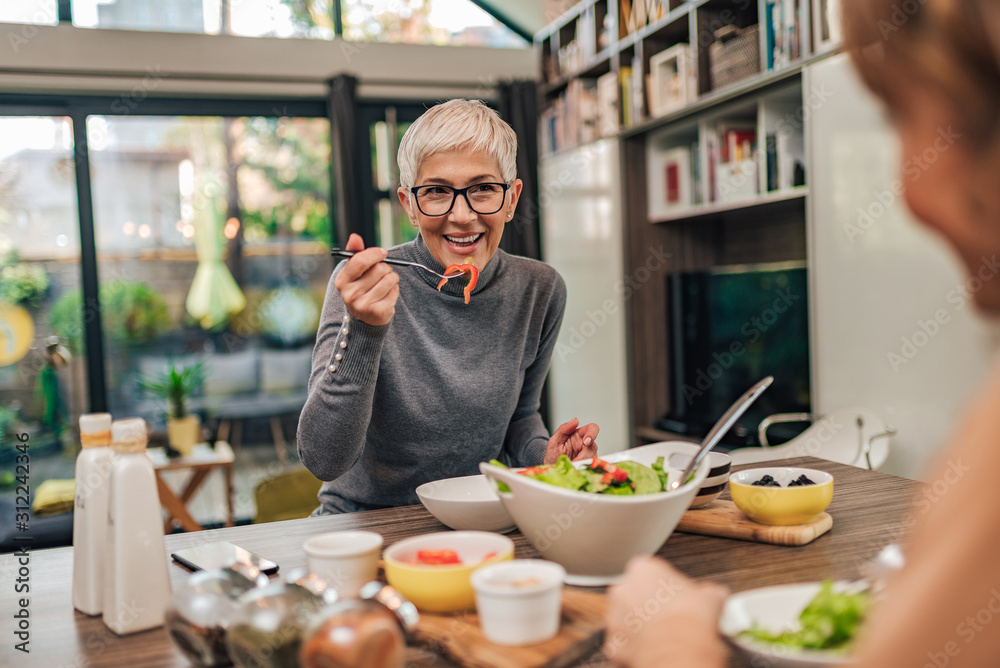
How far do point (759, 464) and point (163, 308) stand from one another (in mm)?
4096

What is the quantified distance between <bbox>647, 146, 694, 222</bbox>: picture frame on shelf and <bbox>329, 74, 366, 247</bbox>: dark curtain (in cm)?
171

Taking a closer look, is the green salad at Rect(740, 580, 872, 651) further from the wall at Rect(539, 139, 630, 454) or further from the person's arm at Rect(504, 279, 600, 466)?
the wall at Rect(539, 139, 630, 454)

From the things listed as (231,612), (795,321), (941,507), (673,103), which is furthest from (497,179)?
(673,103)

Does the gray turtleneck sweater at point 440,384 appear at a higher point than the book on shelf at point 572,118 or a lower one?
lower

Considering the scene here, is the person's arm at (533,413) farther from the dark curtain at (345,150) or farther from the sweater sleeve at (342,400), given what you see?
the dark curtain at (345,150)

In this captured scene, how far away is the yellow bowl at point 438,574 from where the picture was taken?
85cm

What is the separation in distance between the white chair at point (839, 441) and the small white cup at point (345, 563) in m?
1.95

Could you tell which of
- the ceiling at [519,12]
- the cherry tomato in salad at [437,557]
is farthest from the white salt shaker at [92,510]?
the ceiling at [519,12]

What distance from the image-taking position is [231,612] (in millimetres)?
753

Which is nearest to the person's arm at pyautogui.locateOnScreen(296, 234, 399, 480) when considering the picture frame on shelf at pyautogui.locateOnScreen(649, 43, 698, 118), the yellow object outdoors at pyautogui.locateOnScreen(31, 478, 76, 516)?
the yellow object outdoors at pyautogui.locateOnScreen(31, 478, 76, 516)

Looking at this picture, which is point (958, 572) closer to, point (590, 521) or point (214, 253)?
point (590, 521)

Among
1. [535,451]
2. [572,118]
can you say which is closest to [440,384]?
[535,451]

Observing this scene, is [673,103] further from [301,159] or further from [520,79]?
[301,159]

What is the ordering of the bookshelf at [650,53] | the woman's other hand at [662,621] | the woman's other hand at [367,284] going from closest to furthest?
1. the woman's other hand at [662,621]
2. the woman's other hand at [367,284]
3. the bookshelf at [650,53]
